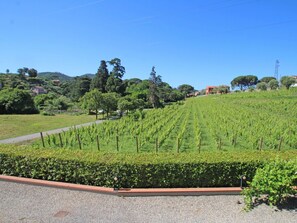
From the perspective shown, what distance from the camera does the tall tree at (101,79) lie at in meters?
64.3

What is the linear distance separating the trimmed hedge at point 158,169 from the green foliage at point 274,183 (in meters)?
0.83

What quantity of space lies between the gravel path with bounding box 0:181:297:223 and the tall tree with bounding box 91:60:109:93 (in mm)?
58901

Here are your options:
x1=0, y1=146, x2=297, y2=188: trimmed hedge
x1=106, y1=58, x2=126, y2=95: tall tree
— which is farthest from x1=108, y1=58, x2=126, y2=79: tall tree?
x1=0, y1=146, x2=297, y2=188: trimmed hedge

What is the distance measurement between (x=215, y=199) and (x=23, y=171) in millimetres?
5549

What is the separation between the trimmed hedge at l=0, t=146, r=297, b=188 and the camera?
20.6 ft

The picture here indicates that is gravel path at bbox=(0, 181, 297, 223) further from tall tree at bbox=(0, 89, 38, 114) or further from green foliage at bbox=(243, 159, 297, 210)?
tall tree at bbox=(0, 89, 38, 114)

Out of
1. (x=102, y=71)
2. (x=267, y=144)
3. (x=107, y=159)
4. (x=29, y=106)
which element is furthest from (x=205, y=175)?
Answer: (x=102, y=71)

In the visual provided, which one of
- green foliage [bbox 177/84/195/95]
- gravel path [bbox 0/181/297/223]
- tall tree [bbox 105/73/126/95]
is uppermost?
green foliage [bbox 177/84/195/95]

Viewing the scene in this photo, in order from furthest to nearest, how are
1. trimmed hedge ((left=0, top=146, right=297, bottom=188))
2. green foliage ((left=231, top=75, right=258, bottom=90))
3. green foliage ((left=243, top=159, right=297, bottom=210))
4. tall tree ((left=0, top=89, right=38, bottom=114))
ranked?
green foliage ((left=231, top=75, right=258, bottom=90))
tall tree ((left=0, top=89, right=38, bottom=114))
trimmed hedge ((left=0, top=146, right=297, bottom=188))
green foliage ((left=243, top=159, right=297, bottom=210))

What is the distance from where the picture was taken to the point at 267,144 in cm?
1177

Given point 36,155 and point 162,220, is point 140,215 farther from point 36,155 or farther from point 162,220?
point 36,155

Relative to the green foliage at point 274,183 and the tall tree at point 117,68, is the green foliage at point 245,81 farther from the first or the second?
the green foliage at point 274,183

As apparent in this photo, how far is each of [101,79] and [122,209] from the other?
202 ft

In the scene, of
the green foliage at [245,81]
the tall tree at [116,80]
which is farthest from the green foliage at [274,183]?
the green foliage at [245,81]
